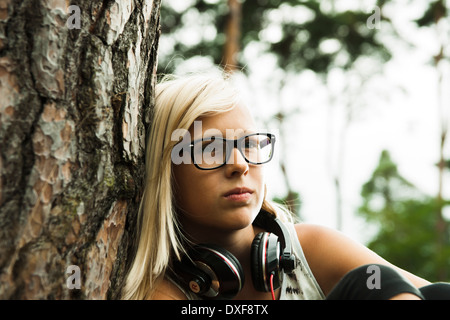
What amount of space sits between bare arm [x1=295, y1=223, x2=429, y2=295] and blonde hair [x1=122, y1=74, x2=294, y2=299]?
0.59 meters

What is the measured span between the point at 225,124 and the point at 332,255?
72 cm

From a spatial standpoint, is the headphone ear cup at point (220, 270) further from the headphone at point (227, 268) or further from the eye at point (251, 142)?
the eye at point (251, 142)

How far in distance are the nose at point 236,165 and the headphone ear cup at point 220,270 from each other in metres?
0.30

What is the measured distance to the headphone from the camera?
1704mm

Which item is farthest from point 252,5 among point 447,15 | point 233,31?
point 447,15

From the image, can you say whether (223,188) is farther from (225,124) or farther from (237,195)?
(225,124)

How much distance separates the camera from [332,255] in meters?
1.93

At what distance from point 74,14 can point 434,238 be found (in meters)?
13.3

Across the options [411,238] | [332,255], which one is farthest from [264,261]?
[411,238]

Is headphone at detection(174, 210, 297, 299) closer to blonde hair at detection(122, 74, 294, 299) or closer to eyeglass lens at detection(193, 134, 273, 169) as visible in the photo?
blonde hair at detection(122, 74, 294, 299)

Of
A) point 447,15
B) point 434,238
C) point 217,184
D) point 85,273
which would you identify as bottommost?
point 434,238

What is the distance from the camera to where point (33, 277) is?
130 cm
